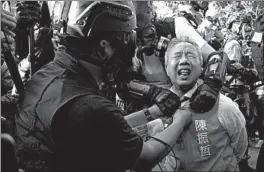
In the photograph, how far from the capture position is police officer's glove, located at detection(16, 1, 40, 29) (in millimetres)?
3500

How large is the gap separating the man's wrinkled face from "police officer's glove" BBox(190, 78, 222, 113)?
0.11 m

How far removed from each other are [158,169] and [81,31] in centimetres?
134

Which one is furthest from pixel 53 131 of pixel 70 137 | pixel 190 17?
pixel 190 17

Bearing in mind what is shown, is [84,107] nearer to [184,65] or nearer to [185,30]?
[184,65]

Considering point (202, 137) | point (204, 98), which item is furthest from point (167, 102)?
point (202, 137)

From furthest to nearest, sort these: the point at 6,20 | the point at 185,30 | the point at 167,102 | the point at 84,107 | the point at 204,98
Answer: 1. the point at 185,30
2. the point at 204,98
3. the point at 167,102
4. the point at 6,20
5. the point at 84,107

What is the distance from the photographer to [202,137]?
137 inches

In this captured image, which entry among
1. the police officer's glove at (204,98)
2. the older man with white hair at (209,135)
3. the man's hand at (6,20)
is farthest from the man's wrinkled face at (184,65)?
the man's hand at (6,20)

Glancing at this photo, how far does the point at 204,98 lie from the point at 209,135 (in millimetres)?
267

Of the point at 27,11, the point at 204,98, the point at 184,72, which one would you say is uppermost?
the point at 27,11

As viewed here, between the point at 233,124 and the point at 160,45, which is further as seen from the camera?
the point at 160,45

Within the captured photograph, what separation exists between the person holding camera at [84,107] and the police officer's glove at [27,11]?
947 millimetres

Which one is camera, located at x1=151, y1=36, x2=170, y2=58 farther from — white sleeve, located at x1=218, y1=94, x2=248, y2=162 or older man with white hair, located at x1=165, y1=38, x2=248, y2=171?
white sleeve, located at x1=218, y1=94, x2=248, y2=162

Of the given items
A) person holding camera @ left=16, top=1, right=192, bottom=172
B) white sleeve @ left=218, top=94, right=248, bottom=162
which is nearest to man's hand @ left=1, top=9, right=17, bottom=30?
person holding camera @ left=16, top=1, right=192, bottom=172
